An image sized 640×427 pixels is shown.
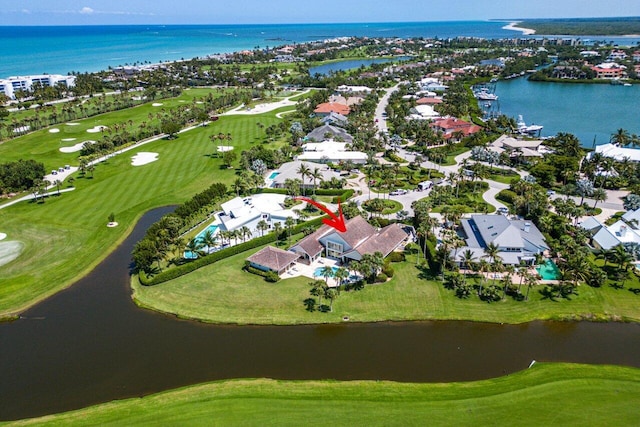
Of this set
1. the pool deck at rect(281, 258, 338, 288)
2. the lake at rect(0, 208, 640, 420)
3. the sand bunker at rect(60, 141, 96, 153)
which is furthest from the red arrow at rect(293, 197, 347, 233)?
the sand bunker at rect(60, 141, 96, 153)

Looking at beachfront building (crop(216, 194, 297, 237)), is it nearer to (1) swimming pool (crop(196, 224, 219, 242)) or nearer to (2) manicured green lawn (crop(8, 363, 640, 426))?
(1) swimming pool (crop(196, 224, 219, 242))

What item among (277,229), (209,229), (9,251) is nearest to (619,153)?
(277,229)

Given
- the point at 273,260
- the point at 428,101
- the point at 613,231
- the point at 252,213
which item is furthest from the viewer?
the point at 428,101

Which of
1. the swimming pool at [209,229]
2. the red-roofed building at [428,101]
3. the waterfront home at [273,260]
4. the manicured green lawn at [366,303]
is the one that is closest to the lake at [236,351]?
the manicured green lawn at [366,303]

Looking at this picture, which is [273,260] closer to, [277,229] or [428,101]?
[277,229]

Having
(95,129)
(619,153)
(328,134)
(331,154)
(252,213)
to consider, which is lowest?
(252,213)

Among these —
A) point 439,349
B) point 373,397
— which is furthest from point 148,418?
point 439,349

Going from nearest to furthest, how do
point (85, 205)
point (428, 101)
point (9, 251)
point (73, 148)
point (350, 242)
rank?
point (350, 242) → point (9, 251) → point (85, 205) → point (73, 148) → point (428, 101)

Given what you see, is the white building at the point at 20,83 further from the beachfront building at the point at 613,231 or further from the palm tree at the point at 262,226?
the beachfront building at the point at 613,231
